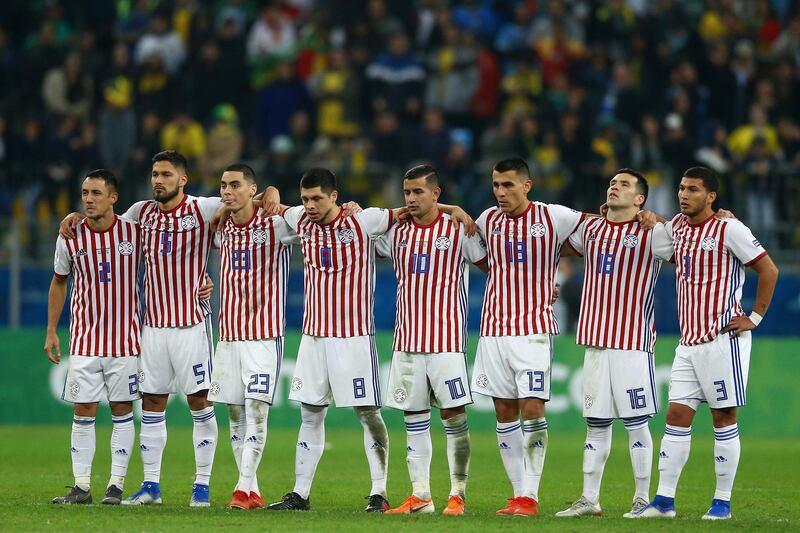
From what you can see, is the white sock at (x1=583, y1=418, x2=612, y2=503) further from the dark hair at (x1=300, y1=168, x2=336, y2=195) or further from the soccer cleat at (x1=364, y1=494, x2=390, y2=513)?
the dark hair at (x1=300, y1=168, x2=336, y2=195)

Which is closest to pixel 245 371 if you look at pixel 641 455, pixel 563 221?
pixel 563 221

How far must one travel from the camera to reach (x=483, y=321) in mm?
12312

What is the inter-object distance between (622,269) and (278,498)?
391 cm

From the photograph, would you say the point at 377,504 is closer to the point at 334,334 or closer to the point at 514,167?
the point at 334,334

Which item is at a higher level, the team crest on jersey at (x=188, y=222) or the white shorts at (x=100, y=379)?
the team crest on jersey at (x=188, y=222)

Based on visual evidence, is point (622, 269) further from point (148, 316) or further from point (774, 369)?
point (774, 369)

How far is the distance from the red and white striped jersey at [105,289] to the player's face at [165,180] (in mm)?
438

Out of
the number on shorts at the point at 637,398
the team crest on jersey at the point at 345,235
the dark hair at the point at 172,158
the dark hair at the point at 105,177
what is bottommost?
the number on shorts at the point at 637,398

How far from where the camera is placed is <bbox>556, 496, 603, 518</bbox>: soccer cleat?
469 inches

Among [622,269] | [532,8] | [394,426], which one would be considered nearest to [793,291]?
[394,426]

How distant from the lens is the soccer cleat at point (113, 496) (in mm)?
12359

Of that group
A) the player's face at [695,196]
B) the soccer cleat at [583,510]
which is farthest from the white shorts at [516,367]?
the player's face at [695,196]

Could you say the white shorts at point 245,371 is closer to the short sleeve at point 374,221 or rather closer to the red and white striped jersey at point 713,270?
the short sleeve at point 374,221

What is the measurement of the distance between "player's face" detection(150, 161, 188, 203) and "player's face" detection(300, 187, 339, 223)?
123cm
